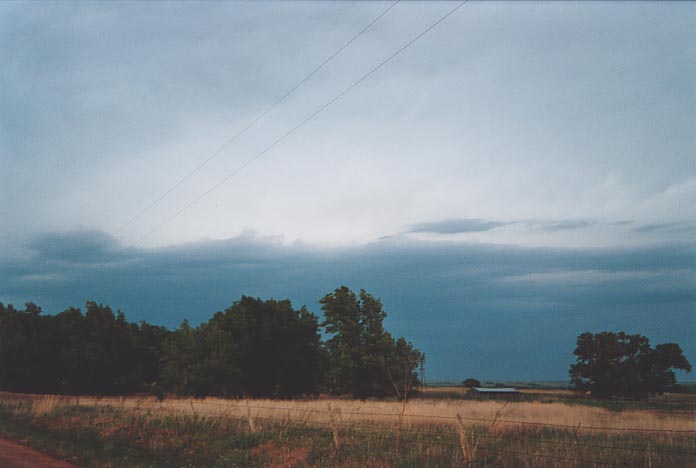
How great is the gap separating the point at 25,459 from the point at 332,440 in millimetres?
8465

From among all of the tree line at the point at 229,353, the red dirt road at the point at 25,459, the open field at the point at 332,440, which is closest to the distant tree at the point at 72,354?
the tree line at the point at 229,353

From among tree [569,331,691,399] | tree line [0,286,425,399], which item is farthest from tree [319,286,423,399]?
tree [569,331,691,399]

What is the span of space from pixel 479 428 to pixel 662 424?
852 cm

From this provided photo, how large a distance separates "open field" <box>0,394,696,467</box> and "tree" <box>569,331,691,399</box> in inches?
1661

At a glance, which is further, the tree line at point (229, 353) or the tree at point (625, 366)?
the tree at point (625, 366)

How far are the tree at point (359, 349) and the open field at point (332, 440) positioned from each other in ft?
89.7

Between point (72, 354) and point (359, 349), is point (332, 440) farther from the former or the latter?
point (72, 354)

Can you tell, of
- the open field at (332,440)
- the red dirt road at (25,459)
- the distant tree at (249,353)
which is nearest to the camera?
the open field at (332,440)

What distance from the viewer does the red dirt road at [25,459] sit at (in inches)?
547

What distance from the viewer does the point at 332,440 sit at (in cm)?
1577

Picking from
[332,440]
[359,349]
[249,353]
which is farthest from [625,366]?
[332,440]

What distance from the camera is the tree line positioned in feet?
166

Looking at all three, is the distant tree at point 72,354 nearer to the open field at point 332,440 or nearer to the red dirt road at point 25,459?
the open field at point 332,440

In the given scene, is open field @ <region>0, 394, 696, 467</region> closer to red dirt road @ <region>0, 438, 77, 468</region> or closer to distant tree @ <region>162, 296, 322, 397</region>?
red dirt road @ <region>0, 438, 77, 468</region>
